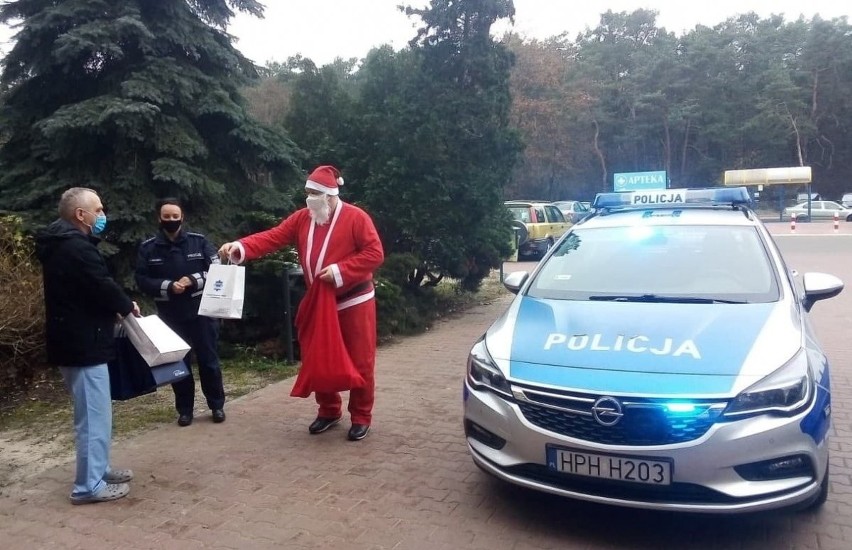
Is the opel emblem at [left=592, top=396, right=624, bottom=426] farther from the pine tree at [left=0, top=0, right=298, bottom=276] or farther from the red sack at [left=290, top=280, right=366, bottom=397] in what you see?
the pine tree at [left=0, top=0, right=298, bottom=276]

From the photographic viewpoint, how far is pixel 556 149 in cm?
4897

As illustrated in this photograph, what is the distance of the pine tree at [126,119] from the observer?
7582 mm

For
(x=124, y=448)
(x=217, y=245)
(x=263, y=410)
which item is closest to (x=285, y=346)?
(x=217, y=245)

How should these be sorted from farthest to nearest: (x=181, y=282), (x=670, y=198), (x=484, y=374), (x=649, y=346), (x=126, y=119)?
(x=126, y=119)
(x=670, y=198)
(x=181, y=282)
(x=484, y=374)
(x=649, y=346)

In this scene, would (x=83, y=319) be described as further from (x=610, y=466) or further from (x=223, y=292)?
(x=610, y=466)

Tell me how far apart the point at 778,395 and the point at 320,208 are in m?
3.12

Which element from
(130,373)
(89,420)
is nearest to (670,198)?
(130,373)

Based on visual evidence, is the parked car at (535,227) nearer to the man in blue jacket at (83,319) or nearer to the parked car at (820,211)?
the man in blue jacket at (83,319)

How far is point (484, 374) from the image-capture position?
13.0 feet

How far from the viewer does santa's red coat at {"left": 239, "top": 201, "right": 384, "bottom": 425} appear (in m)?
4.98

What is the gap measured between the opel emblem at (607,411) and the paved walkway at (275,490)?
34.8 inches

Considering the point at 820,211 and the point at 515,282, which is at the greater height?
the point at 515,282

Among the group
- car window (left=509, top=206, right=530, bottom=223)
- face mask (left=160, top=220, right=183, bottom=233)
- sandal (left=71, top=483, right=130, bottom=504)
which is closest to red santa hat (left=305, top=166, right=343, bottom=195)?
face mask (left=160, top=220, right=183, bottom=233)

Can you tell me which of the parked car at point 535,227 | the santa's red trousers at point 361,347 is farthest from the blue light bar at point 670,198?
the parked car at point 535,227
